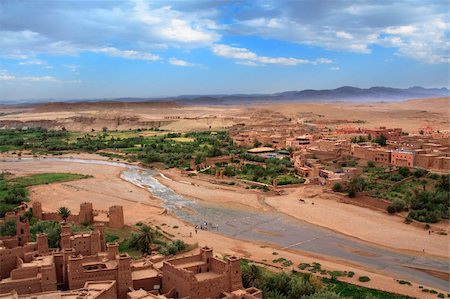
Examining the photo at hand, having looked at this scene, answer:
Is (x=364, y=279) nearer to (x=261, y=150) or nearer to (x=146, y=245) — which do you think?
(x=146, y=245)

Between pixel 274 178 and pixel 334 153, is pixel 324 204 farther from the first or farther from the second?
pixel 334 153

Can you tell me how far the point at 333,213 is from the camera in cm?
3188

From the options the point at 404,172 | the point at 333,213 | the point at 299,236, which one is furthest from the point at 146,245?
the point at 404,172

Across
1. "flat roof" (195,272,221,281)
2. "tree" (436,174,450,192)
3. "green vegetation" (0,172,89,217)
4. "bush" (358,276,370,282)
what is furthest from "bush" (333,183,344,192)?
"green vegetation" (0,172,89,217)

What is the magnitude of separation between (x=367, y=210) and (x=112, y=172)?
87.3 feet

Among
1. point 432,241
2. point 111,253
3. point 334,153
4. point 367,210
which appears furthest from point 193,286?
point 334,153

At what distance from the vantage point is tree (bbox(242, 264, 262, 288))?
17844 millimetres

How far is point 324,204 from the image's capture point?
112 ft

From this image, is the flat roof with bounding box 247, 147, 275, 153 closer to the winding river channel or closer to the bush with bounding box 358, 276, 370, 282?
the winding river channel

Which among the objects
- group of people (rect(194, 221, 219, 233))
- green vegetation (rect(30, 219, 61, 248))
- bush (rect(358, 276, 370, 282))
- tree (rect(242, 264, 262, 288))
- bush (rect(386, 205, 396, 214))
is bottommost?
bush (rect(358, 276, 370, 282))

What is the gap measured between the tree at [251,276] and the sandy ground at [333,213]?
1000 centimetres

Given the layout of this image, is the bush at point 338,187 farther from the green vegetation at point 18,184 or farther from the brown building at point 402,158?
the green vegetation at point 18,184

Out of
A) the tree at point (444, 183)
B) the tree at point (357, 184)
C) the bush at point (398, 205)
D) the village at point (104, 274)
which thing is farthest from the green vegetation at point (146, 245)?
the tree at point (444, 183)

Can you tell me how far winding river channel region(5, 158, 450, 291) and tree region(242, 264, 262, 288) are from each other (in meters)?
6.70
